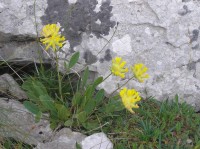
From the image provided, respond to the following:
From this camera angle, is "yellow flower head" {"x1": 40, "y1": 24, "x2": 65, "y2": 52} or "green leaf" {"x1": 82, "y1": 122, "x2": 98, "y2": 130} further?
"green leaf" {"x1": 82, "y1": 122, "x2": 98, "y2": 130}

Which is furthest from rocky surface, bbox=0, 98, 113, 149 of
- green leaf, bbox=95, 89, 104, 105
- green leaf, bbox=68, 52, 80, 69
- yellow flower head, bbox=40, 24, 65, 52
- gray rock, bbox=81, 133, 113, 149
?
yellow flower head, bbox=40, 24, 65, 52

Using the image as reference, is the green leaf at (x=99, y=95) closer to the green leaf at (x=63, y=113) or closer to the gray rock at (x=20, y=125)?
the green leaf at (x=63, y=113)

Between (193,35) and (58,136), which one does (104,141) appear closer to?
(58,136)

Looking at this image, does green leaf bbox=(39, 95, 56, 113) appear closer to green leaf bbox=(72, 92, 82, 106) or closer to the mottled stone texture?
green leaf bbox=(72, 92, 82, 106)

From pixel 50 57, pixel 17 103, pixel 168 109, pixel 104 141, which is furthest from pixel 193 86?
pixel 17 103

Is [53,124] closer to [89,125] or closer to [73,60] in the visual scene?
[89,125]

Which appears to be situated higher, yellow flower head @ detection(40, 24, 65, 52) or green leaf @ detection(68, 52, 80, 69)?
yellow flower head @ detection(40, 24, 65, 52)
